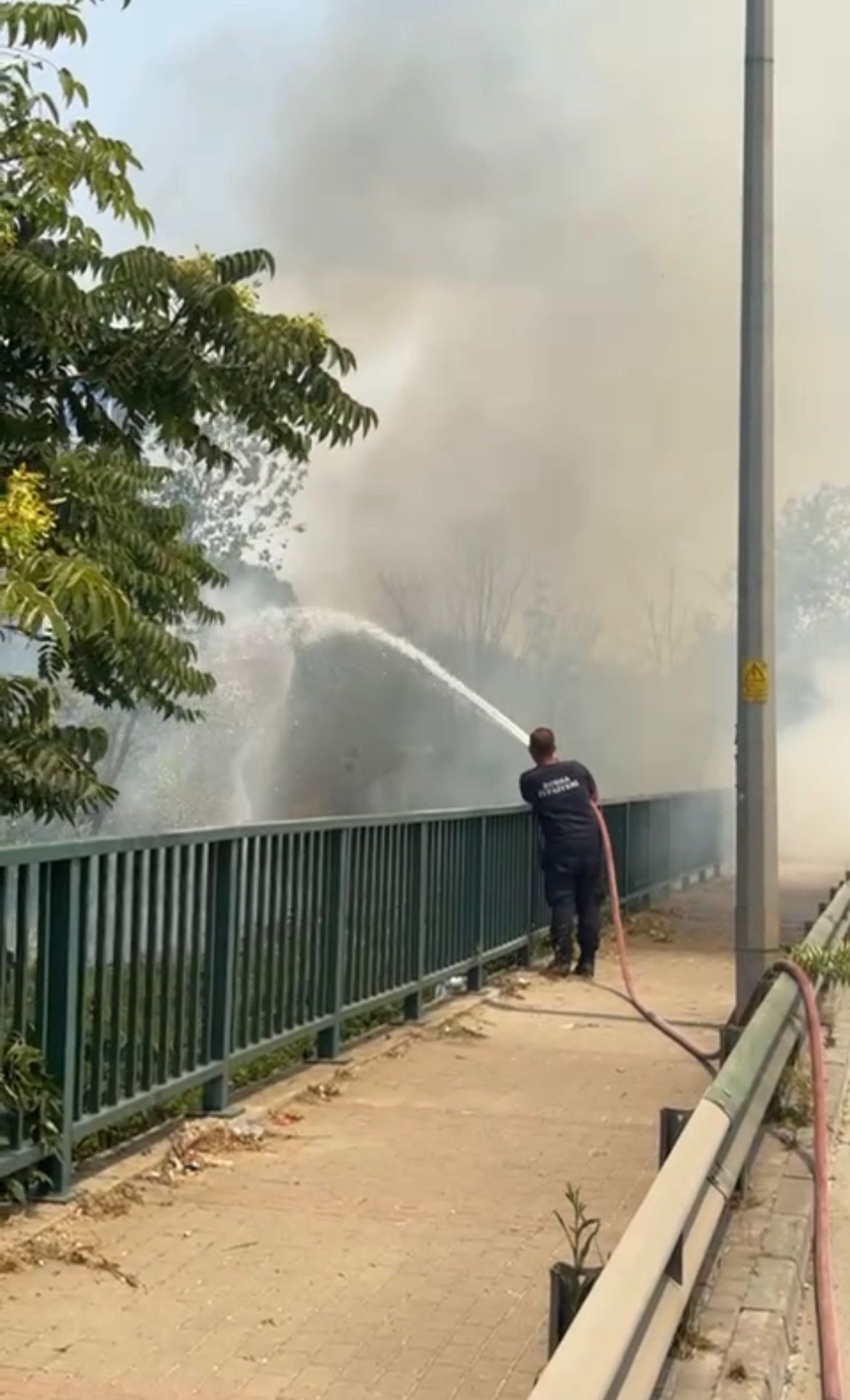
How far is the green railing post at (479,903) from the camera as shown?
11.4 m

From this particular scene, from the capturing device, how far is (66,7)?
Answer: 24.1 ft

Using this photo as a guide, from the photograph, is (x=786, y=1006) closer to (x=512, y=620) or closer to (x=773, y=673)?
(x=773, y=673)

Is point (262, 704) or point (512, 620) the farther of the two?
point (512, 620)

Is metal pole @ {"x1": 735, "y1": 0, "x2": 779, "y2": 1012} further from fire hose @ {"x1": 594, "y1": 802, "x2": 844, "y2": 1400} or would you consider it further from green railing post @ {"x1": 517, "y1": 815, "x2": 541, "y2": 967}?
green railing post @ {"x1": 517, "y1": 815, "x2": 541, "y2": 967}

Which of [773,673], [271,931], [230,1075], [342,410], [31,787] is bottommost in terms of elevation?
[230,1075]

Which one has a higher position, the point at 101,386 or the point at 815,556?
the point at 815,556

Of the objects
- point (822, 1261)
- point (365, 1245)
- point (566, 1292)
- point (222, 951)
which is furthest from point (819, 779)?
point (566, 1292)

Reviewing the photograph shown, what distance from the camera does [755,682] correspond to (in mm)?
9969

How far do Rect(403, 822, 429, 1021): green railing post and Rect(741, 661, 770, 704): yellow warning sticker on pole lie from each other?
6.24 ft

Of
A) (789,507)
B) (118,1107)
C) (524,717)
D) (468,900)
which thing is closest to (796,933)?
(468,900)

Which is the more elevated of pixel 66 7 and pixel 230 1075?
pixel 66 7

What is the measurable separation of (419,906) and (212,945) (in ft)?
10.0

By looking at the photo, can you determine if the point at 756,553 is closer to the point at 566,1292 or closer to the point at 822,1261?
the point at 822,1261

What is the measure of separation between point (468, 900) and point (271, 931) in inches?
144
